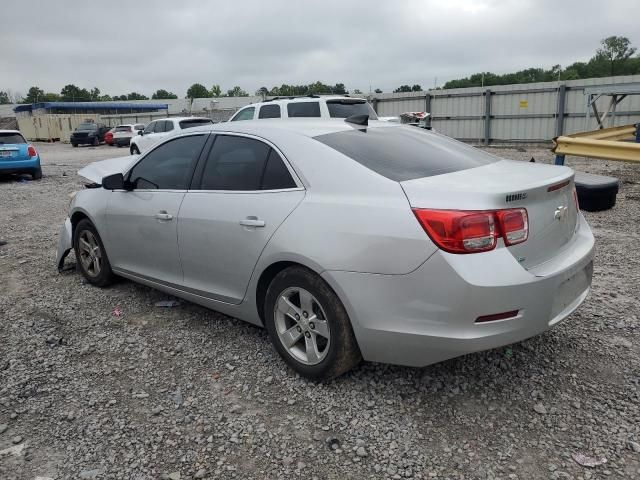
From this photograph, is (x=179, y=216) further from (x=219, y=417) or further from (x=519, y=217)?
(x=519, y=217)

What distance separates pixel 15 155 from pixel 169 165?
12.5 metres

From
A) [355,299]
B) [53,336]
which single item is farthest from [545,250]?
[53,336]

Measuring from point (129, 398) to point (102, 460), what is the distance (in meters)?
0.58

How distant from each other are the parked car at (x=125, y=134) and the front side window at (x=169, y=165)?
30303 millimetres

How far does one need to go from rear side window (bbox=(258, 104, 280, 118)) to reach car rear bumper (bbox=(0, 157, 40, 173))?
270 inches

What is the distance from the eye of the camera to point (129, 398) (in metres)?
3.19

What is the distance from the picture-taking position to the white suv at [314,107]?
11609 mm

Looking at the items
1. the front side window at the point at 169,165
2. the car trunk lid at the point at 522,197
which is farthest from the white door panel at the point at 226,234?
the car trunk lid at the point at 522,197

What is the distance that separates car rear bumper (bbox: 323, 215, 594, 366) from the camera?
8.39 ft

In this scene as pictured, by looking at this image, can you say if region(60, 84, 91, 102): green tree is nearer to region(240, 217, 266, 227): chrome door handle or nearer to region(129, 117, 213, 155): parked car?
region(129, 117, 213, 155): parked car

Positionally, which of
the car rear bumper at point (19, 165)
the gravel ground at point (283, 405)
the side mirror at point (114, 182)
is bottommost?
the gravel ground at point (283, 405)

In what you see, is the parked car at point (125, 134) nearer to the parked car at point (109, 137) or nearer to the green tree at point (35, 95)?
the parked car at point (109, 137)

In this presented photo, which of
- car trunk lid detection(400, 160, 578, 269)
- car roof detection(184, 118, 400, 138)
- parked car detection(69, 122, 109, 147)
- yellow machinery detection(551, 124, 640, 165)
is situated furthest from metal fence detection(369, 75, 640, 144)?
parked car detection(69, 122, 109, 147)

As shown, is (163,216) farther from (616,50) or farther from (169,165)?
(616,50)
